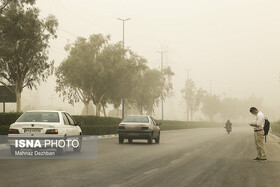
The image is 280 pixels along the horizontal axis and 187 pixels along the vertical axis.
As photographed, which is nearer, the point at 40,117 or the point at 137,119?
the point at 40,117

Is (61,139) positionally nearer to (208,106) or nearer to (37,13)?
(37,13)

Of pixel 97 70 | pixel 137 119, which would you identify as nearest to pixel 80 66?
pixel 97 70

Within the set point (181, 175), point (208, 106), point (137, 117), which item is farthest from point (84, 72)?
point (208, 106)

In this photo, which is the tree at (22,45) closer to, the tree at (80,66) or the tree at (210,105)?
the tree at (80,66)

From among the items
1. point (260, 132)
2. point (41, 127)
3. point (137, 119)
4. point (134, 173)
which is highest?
point (137, 119)

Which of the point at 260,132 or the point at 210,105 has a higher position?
the point at 210,105

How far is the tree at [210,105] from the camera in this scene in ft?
547

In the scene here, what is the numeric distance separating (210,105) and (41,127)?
154m

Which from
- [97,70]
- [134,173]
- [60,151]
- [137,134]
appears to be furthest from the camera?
[97,70]

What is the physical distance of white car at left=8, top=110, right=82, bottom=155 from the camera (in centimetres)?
1536

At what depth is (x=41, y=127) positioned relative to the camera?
50.6 ft

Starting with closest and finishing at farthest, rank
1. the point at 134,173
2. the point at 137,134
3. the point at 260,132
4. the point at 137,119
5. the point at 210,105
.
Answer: the point at 134,173, the point at 260,132, the point at 137,134, the point at 137,119, the point at 210,105

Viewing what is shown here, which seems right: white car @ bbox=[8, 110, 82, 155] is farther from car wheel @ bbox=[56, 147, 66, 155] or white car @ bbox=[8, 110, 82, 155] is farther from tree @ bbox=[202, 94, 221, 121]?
tree @ bbox=[202, 94, 221, 121]

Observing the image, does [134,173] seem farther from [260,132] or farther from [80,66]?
[80,66]
